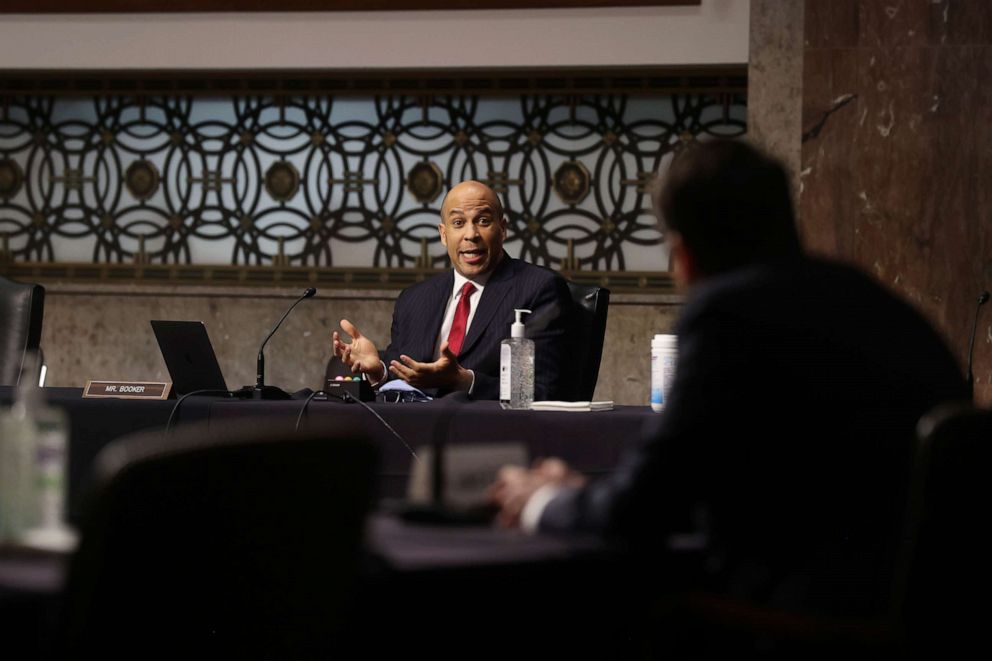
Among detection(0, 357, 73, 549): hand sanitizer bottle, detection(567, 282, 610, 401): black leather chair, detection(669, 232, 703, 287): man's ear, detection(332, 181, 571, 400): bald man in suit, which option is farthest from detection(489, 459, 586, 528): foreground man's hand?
detection(567, 282, 610, 401): black leather chair

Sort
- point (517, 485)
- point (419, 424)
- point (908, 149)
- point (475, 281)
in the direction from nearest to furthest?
point (517, 485), point (419, 424), point (475, 281), point (908, 149)

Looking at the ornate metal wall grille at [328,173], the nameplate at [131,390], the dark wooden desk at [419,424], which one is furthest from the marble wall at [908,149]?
the nameplate at [131,390]

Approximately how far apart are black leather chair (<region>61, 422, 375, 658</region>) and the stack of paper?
1981 millimetres

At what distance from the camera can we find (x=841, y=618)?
1.71m

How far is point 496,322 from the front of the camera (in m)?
4.21

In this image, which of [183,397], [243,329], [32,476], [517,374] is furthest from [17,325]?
[32,476]

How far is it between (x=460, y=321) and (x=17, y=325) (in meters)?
1.51

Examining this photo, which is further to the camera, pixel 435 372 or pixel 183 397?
pixel 435 372

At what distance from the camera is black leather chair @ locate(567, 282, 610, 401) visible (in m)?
4.16

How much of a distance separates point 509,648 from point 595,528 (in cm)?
26

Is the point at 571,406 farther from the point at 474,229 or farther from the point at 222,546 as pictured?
the point at 222,546

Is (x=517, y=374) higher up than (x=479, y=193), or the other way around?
(x=479, y=193)

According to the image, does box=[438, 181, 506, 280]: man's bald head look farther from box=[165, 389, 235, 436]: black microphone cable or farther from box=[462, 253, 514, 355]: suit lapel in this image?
box=[165, 389, 235, 436]: black microphone cable

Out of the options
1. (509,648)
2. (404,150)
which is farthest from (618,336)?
(509,648)
